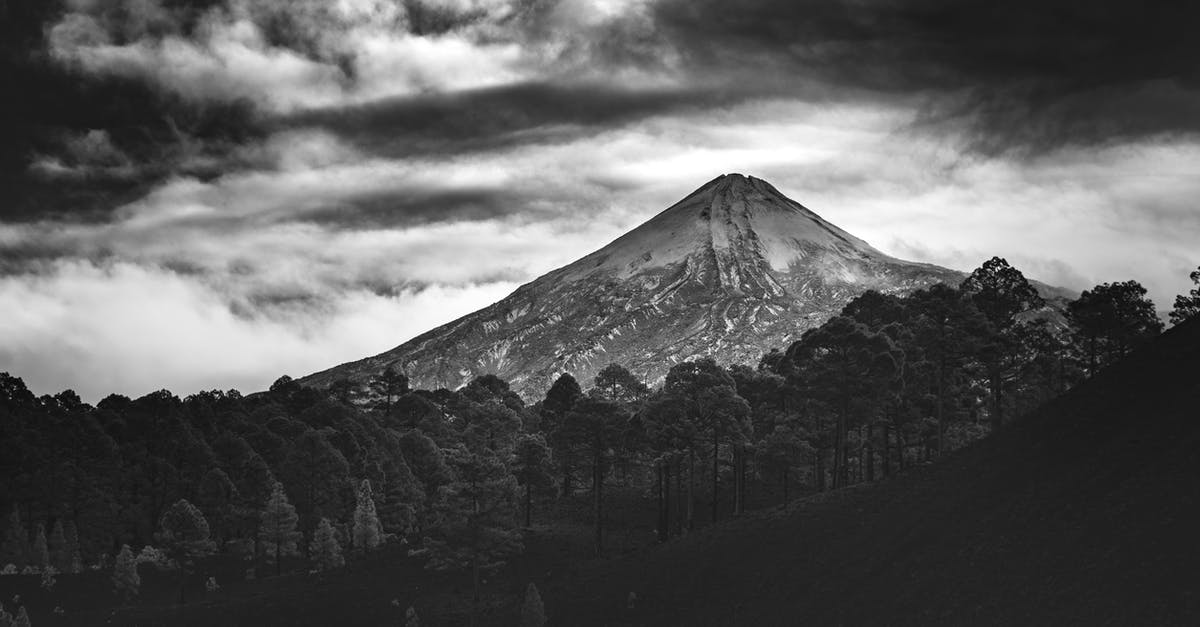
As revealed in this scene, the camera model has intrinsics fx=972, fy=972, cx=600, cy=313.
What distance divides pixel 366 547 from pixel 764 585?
1835 inches

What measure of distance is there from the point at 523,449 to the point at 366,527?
1735 centimetres

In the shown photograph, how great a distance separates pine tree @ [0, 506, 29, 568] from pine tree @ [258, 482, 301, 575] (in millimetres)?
20804

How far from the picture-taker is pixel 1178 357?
174 feet

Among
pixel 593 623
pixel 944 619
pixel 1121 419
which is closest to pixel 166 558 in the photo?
pixel 593 623

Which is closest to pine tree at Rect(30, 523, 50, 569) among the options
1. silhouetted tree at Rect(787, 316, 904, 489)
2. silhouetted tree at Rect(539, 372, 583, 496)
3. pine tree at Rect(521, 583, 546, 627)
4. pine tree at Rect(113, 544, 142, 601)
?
pine tree at Rect(113, 544, 142, 601)

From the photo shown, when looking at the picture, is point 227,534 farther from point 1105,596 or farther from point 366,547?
point 1105,596

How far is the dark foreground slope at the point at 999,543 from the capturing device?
123ft

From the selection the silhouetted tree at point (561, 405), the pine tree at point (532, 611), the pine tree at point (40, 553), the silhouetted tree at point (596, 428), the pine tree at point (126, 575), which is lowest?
the pine tree at point (532, 611)

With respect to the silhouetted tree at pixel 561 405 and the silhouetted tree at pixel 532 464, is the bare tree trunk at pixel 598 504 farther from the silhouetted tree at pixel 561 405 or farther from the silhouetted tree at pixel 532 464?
the silhouetted tree at pixel 561 405

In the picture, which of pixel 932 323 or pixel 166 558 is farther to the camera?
pixel 166 558

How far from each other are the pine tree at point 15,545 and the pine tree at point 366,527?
28551 millimetres

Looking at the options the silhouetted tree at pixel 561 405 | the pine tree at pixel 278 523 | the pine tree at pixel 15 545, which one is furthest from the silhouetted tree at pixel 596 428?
the pine tree at pixel 15 545

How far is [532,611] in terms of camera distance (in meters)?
58.6

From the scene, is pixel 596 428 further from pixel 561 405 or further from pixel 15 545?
pixel 15 545
